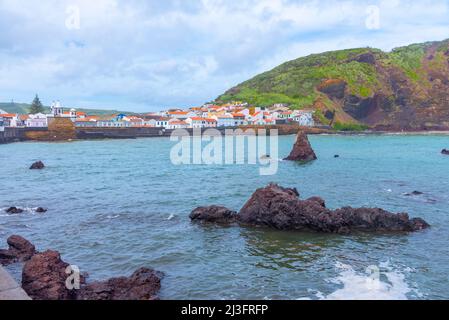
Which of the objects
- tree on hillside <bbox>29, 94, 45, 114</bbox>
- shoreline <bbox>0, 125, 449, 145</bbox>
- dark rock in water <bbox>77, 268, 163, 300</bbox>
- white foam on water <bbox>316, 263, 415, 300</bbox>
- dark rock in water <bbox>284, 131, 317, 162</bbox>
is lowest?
white foam on water <bbox>316, 263, 415, 300</bbox>

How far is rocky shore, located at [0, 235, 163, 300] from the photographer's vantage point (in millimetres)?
13312

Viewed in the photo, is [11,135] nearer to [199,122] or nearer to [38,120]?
[38,120]

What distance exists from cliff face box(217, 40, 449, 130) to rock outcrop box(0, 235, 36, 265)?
135m

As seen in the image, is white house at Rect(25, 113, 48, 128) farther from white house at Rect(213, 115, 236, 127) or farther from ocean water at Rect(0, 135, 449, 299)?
ocean water at Rect(0, 135, 449, 299)

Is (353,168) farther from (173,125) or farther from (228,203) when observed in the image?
(173,125)

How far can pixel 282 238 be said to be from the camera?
20875 millimetres

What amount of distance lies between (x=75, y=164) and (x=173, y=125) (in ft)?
258

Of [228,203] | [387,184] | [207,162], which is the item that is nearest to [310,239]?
[228,203]

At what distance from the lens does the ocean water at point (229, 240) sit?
15.2m

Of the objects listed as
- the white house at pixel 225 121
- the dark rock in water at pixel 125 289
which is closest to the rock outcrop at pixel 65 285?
the dark rock in water at pixel 125 289

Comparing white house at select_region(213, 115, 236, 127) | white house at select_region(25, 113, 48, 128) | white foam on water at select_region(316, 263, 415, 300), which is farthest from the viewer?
white house at select_region(213, 115, 236, 127)

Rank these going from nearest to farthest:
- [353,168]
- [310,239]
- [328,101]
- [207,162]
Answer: [310,239] < [353,168] < [207,162] < [328,101]

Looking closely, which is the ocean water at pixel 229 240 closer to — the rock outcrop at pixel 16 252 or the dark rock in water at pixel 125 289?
the dark rock in water at pixel 125 289

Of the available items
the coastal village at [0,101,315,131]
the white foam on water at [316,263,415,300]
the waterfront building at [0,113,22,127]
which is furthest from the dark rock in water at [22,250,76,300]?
the waterfront building at [0,113,22,127]
